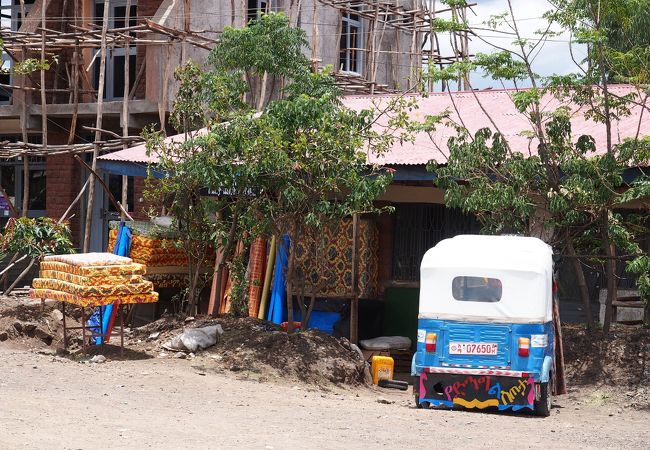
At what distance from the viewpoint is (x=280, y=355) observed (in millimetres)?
14156

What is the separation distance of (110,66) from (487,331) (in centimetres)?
1361

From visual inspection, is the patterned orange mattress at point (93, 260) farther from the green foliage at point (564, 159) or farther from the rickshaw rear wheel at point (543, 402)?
the rickshaw rear wheel at point (543, 402)

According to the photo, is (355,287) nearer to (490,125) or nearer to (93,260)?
(490,125)

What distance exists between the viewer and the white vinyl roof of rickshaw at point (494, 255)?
12.4 meters

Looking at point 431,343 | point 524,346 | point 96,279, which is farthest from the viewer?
point 96,279

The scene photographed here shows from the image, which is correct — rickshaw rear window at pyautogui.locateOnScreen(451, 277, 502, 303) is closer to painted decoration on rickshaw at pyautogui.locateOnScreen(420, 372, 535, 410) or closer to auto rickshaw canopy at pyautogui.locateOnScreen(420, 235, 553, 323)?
auto rickshaw canopy at pyautogui.locateOnScreen(420, 235, 553, 323)

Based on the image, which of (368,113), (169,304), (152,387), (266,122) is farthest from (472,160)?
(169,304)

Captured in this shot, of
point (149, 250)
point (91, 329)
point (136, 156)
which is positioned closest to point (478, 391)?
point (91, 329)

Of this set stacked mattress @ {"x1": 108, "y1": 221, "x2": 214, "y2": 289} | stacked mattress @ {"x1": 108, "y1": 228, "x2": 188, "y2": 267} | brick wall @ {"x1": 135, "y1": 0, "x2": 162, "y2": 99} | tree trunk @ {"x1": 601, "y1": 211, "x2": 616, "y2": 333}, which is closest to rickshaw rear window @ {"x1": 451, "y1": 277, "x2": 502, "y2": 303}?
tree trunk @ {"x1": 601, "y1": 211, "x2": 616, "y2": 333}

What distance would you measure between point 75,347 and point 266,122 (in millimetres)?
4135

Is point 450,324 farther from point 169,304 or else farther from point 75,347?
point 169,304

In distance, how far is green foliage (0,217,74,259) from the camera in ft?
57.7

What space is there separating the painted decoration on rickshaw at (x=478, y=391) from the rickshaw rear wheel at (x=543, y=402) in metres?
0.18

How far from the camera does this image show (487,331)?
12.2m
